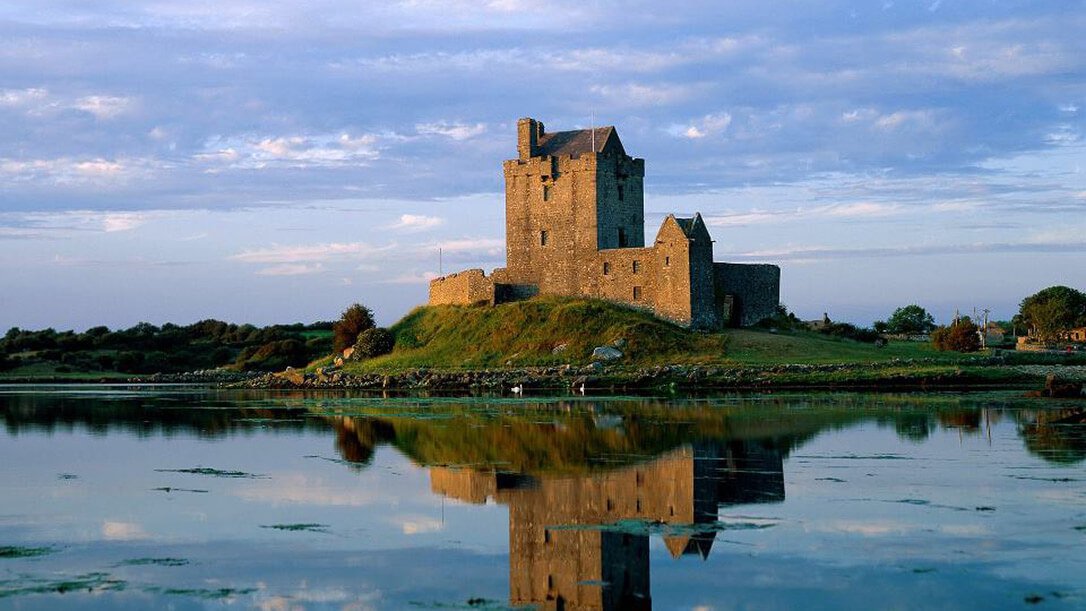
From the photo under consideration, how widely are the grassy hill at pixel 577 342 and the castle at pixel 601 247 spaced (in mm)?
1044

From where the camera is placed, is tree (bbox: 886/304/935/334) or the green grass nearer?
the green grass

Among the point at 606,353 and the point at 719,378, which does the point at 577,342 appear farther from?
the point at 719,378

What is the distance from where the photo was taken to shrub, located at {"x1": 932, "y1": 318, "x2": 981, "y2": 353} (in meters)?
52.6

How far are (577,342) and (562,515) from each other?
3633cm

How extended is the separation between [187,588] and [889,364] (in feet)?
119

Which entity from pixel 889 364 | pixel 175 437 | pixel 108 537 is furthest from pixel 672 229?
pixel 108 537

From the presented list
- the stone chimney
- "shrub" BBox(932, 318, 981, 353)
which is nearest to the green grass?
the stone chimney

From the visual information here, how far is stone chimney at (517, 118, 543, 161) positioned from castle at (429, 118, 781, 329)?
0.15 feet

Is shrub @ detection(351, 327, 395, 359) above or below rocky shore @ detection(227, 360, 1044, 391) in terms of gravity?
above

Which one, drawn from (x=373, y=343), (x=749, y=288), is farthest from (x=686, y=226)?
(x=373, y=343)

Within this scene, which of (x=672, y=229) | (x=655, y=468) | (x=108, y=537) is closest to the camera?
(x=108, y=537)

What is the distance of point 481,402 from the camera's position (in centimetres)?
3953

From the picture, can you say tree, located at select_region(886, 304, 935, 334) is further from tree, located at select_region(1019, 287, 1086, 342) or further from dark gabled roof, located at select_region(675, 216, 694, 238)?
dark gabled roof, located at select_region(675, 216, 694, 238)

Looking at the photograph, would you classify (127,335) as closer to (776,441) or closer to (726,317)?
(726,317)
